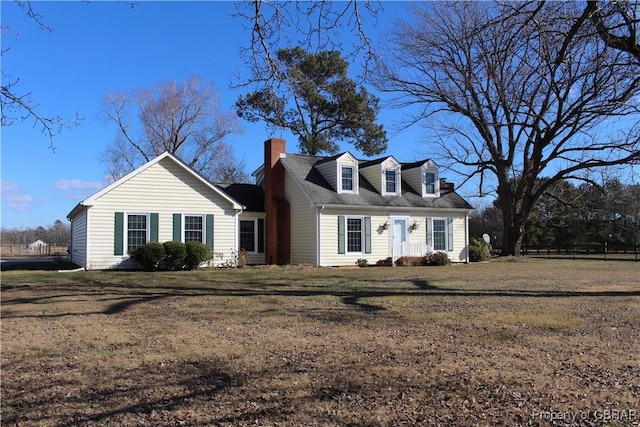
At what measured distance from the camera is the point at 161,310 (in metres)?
9.65

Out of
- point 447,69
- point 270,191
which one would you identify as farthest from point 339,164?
point 447,69

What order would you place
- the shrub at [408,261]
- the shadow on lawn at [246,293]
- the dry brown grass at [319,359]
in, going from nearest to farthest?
1. the dry brown grass at [319,359]
2. the shadow on lawn at [246,293]
3. the shrub at [408,261]

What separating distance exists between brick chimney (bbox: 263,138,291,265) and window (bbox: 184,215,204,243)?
13.0 ft

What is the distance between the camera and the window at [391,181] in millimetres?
24812

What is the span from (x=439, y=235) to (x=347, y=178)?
18.5 feet

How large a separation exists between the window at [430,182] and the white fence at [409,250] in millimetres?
2995

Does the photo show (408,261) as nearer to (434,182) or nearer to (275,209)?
(434,182)

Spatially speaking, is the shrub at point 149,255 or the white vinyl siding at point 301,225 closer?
the shrub at point 149,255

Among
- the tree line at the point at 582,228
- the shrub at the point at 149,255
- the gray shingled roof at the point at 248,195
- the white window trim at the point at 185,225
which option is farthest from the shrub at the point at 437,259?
the tree line at the point at 582,228

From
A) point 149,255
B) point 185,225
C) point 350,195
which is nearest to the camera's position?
point 149,255

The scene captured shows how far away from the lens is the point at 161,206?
19844 mm

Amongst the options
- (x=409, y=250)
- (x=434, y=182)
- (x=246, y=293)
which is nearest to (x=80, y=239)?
(x=246, y=293)

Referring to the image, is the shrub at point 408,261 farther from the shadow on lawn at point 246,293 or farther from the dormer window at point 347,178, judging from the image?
the shadow on lawn at point 246,293

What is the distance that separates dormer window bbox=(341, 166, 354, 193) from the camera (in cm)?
2359
